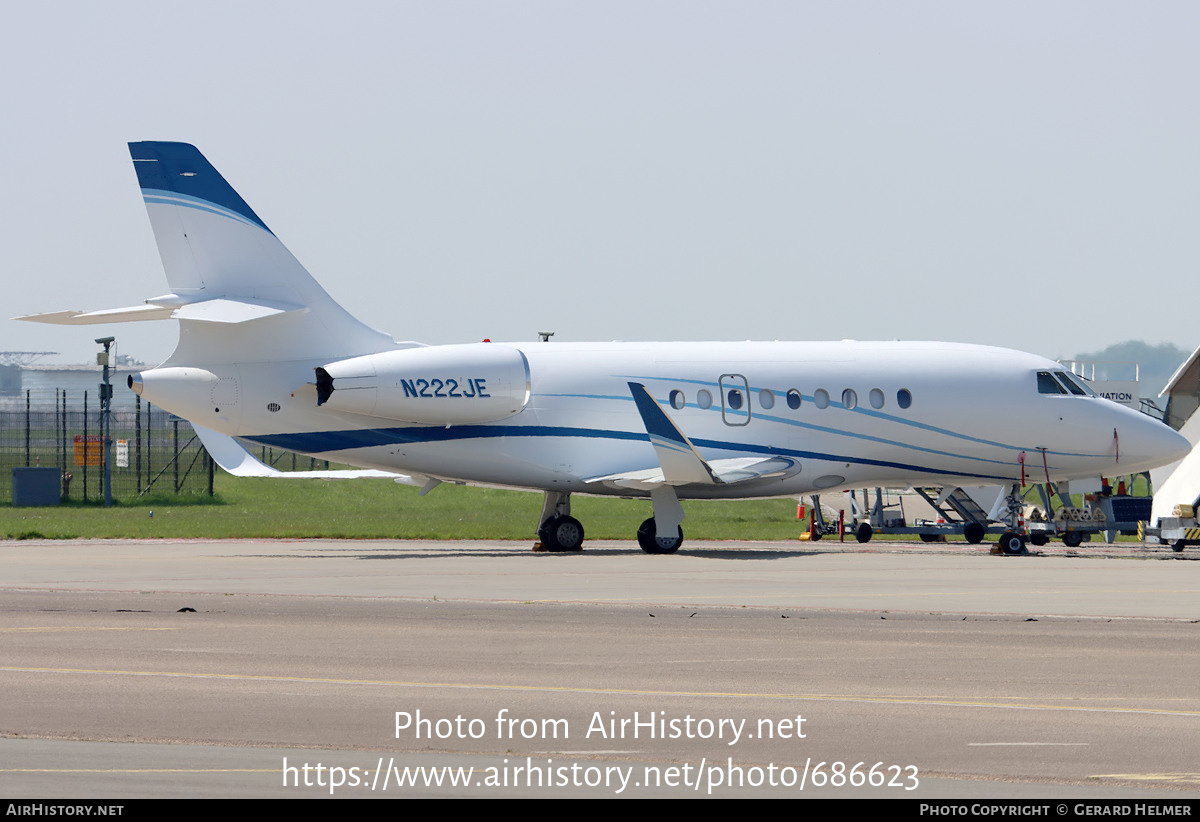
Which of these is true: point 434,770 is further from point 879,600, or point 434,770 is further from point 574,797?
point 879,600

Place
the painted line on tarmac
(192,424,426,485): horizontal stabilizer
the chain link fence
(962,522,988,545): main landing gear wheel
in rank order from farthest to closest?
the chain link fence → (962,522,988,545): main landing gear wheel → (192,424,426,485): horizontal stabilizer → the painted line on tarmac

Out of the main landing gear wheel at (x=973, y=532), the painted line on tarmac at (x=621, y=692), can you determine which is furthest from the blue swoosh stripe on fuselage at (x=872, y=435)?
the painted line on tarmac at (x=621, y=692)

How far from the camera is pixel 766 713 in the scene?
38.9ft

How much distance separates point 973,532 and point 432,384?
52.4 feet

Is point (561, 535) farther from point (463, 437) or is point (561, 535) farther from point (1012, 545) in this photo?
point (1012, 545)

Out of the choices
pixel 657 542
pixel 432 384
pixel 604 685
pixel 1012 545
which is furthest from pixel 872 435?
pixel 604 685

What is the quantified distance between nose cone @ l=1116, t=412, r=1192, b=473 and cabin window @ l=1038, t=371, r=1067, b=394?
167cm

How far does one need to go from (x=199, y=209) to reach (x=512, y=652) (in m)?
19.1

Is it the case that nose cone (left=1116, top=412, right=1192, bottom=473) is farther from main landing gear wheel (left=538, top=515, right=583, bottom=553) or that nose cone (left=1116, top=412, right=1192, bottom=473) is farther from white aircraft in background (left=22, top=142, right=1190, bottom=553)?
main landing gear wheel (left=538, top=515, right=583, bottom=553)

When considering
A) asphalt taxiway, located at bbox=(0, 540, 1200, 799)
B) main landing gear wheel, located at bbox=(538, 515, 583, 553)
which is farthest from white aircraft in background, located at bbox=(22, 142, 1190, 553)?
asphalt taxiway, located at bbox=(0, 540, 1200, 799)

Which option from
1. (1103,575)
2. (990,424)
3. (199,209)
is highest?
(199,209)

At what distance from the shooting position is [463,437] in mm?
34469

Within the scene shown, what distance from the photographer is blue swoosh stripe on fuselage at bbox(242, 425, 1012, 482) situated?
33656 mm
